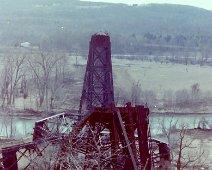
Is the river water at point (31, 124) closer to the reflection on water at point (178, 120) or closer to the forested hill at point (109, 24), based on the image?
the reflection on water at point (178, 120)

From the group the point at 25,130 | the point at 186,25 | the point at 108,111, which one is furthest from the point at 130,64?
the point at 186,25

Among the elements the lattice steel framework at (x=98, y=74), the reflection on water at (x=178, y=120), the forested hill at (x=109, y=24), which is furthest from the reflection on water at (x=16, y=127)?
the forested hill at (x=109, y=24)

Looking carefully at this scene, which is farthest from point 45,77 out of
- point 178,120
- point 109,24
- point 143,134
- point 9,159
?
point 109,24

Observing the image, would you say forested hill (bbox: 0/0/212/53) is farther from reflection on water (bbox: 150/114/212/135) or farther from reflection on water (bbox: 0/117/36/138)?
reflection on water (bbox: 0/117/36/138)

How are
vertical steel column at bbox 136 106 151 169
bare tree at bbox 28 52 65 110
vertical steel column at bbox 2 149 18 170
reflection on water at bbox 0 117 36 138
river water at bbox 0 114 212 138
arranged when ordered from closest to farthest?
1. vertical steel column at bbox 136 106 151 169
2. vertical steel column at bbox 2 149 18 170
3. reflection on water at bbox 0 117 36 138
4. river water at bbox 0 114 212 138
5. bare tree at bbox 28 52 65 110

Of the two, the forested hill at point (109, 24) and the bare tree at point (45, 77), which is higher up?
the forested hill at point (109, 24)

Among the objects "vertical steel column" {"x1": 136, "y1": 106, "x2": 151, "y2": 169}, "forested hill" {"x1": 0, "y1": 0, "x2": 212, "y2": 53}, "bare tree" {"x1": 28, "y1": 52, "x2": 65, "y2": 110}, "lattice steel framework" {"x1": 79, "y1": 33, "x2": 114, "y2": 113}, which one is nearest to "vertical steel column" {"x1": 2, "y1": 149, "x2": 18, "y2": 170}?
"vertical steel column" {"x1": 136, "y1": 106, "x2": 151, "y2": 169}
